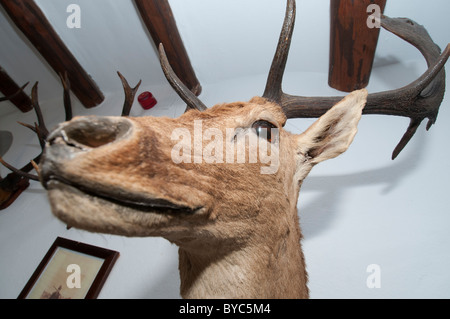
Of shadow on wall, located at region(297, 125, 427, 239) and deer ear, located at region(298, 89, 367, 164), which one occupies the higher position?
deer ear, located at region(298, 89, 367, 164)

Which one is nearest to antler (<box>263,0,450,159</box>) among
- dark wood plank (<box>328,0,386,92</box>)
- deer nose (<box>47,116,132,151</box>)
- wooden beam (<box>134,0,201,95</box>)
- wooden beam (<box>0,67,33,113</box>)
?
dark wood plank (<box>328,0,386,92</box>)

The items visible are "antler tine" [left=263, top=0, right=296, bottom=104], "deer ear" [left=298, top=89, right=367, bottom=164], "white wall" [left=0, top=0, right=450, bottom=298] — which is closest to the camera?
"deer ear" [left=298, top=89, right=367, bottom=164]

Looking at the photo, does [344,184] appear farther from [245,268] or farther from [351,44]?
[245,268]

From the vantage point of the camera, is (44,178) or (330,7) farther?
(330,7)

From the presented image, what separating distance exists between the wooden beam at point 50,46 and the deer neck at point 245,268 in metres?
3.93

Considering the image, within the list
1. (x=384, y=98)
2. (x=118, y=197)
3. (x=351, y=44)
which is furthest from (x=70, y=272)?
(x=351, y=44)

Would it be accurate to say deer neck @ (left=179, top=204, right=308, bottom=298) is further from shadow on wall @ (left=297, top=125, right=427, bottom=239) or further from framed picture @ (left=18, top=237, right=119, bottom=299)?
framed picture @ (left=18, top=237, right=119, bottom=299)

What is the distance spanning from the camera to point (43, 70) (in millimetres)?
4910

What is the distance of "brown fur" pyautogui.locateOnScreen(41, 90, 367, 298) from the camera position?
778 mm

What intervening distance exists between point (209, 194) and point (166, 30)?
2.92 meters
